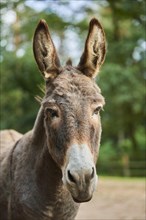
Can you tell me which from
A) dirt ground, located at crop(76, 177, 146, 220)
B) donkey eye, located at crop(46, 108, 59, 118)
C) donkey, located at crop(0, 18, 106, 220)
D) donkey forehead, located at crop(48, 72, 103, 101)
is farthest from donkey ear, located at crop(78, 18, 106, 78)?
dirt ground, located at crop(76, 177, 146, 220)

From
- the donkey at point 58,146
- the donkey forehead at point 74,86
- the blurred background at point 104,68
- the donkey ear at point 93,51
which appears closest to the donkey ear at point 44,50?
the donkey at point 58,146

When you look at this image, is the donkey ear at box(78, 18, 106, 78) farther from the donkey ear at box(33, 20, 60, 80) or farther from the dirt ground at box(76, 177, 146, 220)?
the dirt ground at box(76, 177, 146, 220)

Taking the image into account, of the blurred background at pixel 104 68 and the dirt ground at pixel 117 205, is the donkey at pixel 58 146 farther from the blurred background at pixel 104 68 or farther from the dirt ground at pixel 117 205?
the blurred background at pixel 104 68

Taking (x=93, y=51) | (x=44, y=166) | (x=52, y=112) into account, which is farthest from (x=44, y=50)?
(x=44, y=166)

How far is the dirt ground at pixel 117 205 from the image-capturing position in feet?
30.6

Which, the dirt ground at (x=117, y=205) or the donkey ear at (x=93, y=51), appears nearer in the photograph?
the donkey ear at (x=93, y=51)

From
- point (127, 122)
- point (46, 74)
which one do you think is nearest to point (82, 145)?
point (46, 74)

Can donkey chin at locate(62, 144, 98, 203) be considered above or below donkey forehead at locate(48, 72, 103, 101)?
below

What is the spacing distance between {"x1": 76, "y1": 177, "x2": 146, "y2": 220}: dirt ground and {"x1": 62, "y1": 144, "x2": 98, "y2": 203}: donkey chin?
589 centimetres

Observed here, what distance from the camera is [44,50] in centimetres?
385

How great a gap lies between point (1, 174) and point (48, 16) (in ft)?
66.7

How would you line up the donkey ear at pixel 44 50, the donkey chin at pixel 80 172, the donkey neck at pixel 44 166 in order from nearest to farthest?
the donkey chin at pixel 80 172 → the donkey ear at pixel 44 50 → the donkey neck at pixel 44 166

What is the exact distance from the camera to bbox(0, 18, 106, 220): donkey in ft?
10.5

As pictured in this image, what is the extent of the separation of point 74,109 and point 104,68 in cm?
1981
